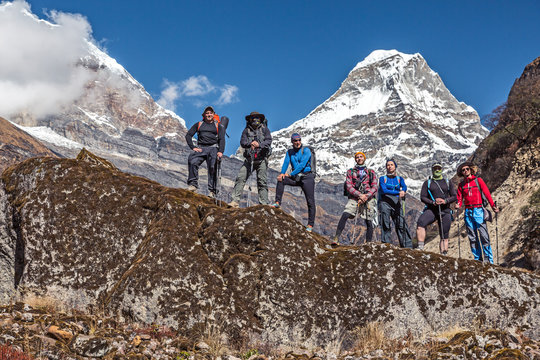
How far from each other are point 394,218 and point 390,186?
81 cm

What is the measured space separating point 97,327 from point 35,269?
1812 mm

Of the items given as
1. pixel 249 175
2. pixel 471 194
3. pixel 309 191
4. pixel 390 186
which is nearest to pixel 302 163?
pixel 309 191

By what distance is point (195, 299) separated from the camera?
270 inches

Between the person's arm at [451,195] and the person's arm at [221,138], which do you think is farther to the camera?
the person's arm at [221,138]

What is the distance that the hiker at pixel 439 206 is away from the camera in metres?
11.1

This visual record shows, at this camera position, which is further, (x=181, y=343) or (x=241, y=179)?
(x=241, y=179)

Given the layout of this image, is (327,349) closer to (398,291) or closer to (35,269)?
(398,291)

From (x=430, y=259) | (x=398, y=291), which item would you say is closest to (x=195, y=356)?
(x=398, y=291)

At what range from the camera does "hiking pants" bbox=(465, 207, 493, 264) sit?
10820mm

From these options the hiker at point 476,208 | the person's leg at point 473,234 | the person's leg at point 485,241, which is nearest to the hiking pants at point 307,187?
the hiker at point 476,208

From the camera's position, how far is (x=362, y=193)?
10.9 m

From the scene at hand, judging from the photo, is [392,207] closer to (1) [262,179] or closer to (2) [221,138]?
(1) [262,179]

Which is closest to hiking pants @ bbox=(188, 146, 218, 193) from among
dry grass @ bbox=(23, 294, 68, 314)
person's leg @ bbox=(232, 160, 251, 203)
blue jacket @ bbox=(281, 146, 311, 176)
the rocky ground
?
person's leg @ bbox=(232, 160, 251, 203)

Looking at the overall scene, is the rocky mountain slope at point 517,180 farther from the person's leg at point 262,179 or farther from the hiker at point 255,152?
the hiker at point 255,152
